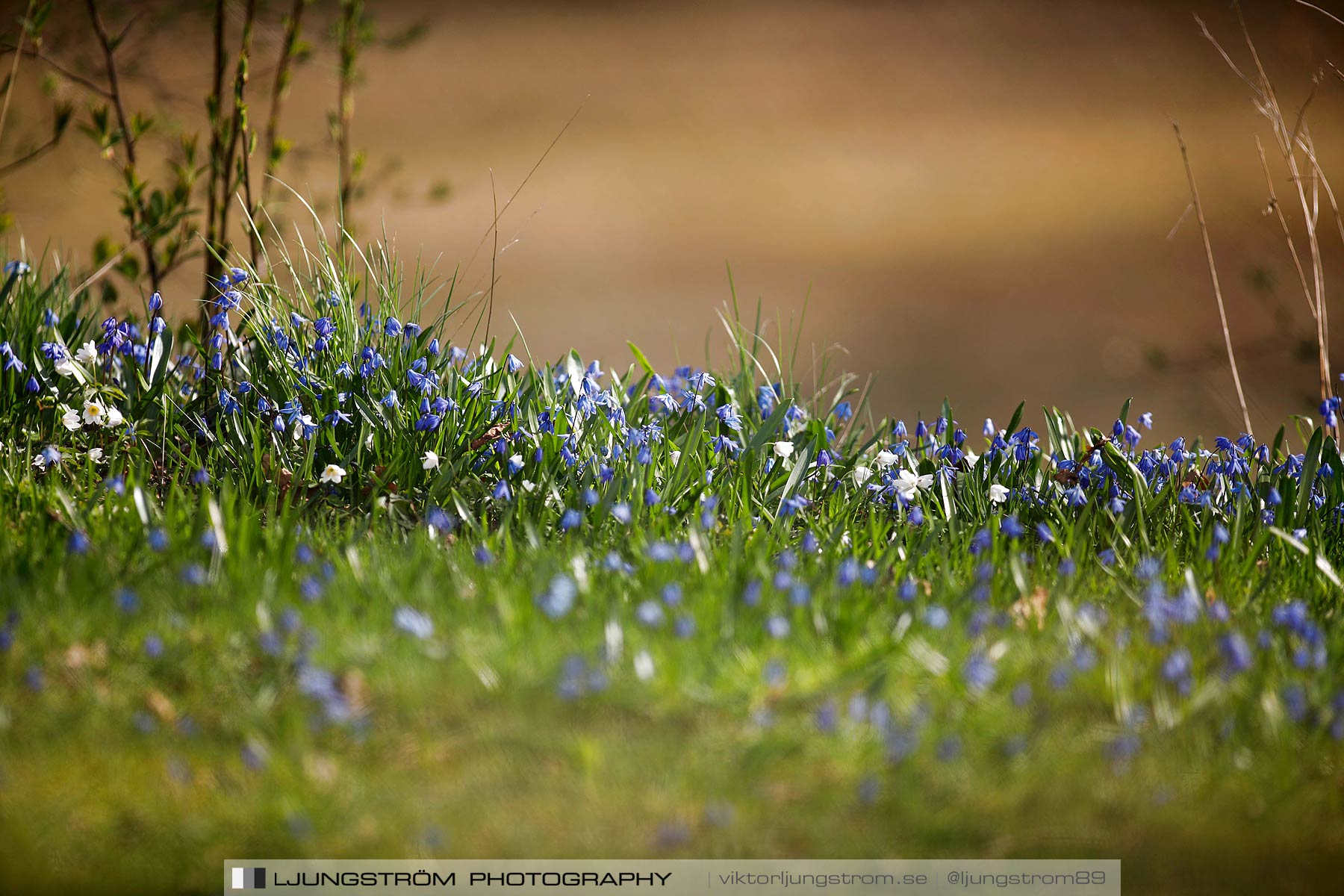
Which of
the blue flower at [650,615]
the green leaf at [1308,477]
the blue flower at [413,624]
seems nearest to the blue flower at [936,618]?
the blue flower at [650,615]

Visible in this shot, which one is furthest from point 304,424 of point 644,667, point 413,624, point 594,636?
point 644,667

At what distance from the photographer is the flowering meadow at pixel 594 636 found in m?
1.93

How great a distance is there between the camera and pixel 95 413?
3.34m

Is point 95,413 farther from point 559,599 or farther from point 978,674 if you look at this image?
point 978,674

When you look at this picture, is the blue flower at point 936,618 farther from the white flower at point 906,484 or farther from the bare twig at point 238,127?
the bare twig at point 238,127

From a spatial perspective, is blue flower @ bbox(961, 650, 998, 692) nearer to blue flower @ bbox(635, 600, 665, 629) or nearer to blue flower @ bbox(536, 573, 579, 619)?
blue flower @ bbox(635, 600, 665, 629)

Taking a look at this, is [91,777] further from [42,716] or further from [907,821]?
[907,821]

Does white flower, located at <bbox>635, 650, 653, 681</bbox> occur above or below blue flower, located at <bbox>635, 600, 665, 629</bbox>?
below

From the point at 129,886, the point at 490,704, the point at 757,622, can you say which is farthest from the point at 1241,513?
the point at 129,886

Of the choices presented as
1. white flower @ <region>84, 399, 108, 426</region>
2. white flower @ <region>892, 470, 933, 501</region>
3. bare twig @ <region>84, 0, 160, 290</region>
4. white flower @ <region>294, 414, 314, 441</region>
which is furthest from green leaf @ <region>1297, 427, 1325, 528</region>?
bare twig @ <region>84, 0, 160, 290</region>

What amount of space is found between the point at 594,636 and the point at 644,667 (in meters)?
0.17

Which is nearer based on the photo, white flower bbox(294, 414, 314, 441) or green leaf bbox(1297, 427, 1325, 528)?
white flower bbox(294, 414, 314, 441)

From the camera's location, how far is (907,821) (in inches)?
76.0

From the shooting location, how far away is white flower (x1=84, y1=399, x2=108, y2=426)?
3.33 metres
